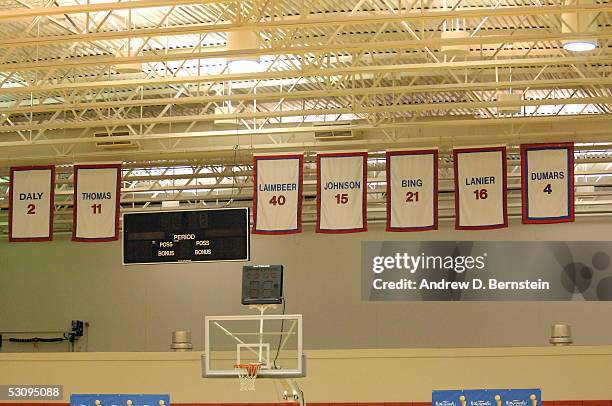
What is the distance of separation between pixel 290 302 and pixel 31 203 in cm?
1155

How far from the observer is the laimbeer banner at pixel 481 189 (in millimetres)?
19812

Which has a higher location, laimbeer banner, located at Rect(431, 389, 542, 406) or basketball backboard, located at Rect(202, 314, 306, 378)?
basketball backboard, located at Rect(202, 314, 306, 378)

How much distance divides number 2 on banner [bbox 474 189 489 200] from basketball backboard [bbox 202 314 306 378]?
4.38 meters

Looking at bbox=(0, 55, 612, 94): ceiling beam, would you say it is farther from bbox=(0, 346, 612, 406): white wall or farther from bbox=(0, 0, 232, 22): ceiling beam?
bbox=(0, 346, 612, 406): white wall

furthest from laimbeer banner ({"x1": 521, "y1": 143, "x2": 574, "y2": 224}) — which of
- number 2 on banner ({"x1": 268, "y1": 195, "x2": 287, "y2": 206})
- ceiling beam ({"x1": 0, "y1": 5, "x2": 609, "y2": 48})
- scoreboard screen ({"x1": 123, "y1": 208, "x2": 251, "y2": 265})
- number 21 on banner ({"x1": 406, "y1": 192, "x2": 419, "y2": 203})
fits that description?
ceiling beam ({"x1": 0, "y1": 5, "x2": 609, "y2": 48})

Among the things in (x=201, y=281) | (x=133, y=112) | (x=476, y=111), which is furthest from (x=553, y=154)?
(x=201, y=281)

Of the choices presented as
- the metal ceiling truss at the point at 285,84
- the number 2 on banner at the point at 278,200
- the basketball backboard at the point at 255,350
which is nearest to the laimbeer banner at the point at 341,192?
the number 2 on banner at the point at 278,200

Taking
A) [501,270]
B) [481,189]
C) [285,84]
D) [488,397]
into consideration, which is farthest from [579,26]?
[501,270]

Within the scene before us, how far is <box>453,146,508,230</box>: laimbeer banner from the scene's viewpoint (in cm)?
1981

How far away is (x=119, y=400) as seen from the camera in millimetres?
21953

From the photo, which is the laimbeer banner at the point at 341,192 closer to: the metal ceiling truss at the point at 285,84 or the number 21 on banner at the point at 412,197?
the number 21 on banner at the point at 412,197

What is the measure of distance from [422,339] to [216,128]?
33.0ft

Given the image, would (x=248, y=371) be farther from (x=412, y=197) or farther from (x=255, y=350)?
(x=412, y=197)

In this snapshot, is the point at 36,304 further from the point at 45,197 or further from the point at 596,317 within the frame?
the point at 596,317
